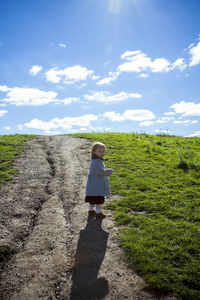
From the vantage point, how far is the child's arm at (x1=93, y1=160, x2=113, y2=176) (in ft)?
21.5

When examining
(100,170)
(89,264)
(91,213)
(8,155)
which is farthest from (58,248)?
(8,155)

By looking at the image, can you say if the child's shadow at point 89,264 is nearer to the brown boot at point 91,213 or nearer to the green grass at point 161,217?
the brown boot at point 91,213

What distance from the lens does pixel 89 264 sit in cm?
476

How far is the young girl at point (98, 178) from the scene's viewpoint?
660 centimetres

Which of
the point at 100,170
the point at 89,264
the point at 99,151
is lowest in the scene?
the point at 89,264

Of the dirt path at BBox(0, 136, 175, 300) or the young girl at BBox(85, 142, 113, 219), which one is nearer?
the dirt path at BBox(0, 136, 175, 300)

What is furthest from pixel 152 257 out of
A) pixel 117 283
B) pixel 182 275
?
pixel 117 283

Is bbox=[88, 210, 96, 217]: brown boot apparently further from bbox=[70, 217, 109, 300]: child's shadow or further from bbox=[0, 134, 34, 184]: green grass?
bbox=[0, 134, 34, 184]: green grass

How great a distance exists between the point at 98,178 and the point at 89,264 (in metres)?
2.64

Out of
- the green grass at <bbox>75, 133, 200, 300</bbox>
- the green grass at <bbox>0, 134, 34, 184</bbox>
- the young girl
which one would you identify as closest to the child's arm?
the young girl

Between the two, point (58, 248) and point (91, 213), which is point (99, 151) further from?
point (58, 248)

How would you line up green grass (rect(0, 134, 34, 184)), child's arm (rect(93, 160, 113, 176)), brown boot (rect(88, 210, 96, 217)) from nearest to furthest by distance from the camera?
child's arm (rect(93, 160, 113, 176)), brown boot (rect(88, 210, 96, 217)), green grass (rect(0, 134, 34, 184))

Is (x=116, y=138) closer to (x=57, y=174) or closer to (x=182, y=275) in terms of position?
(x=57, y=174)

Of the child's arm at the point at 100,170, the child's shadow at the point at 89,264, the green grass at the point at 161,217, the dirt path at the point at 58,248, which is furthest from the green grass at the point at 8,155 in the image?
the child's shadow at the point at 89,264
